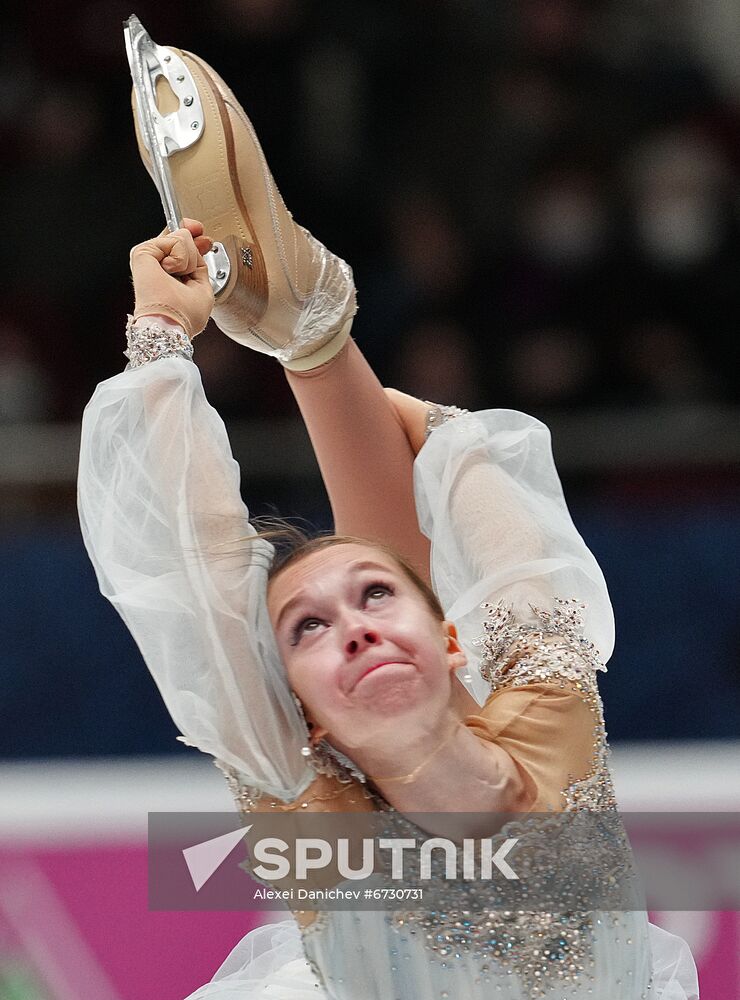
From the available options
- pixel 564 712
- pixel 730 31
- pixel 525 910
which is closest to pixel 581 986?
pixel 525 910

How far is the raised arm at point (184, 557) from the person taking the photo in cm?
144

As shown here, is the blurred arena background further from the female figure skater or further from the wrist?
the wrist

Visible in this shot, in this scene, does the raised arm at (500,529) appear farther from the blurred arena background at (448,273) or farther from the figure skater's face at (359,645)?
the blurred arena background at (448,273)

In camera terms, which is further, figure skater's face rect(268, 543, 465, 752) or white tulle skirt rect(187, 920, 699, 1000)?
white tulle skirt rect(187, 920, 699, 1000)

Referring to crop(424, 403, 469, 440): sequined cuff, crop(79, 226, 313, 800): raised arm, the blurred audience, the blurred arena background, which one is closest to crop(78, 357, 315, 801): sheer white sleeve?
crop(79, 226, 313, 800): raised arm

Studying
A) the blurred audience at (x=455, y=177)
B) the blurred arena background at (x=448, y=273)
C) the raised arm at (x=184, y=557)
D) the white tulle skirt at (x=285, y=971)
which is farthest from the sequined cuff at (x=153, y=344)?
the blurred audience at (x=455, y=177)

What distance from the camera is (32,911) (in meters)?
2.29

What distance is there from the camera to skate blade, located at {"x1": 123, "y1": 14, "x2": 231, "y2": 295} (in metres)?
1.72

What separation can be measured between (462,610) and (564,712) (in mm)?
178

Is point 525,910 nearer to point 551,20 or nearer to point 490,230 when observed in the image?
point 490,230

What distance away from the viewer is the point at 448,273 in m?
3.76

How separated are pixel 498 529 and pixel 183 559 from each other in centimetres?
45

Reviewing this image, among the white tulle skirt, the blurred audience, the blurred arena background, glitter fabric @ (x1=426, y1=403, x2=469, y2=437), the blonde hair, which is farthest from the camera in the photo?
the blurred audience

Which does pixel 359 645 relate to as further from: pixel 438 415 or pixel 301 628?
pixel 438 415
